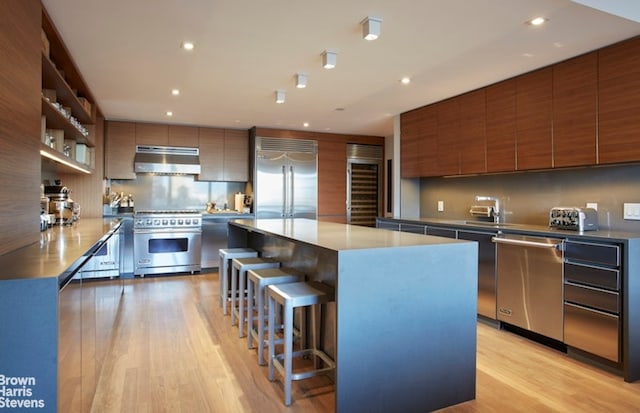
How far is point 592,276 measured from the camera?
2639 mm

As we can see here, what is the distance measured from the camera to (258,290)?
261 centimetres

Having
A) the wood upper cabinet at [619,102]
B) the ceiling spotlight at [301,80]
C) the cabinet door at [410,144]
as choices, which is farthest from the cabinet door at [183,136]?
the wood upper cabinet at [619,102]

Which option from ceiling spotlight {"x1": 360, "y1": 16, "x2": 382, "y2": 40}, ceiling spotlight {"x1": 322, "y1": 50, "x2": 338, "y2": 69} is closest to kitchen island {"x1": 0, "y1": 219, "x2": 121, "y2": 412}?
ceiling spotlight {"x1": 360, "y1": 16, "x2": 382, "y2": 40}

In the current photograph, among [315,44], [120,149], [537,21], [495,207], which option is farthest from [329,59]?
[120,149]

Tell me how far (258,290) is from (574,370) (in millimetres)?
2193

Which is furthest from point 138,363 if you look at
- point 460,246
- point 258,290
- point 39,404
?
point 460,246

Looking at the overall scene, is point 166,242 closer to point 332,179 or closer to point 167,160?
point 167,160

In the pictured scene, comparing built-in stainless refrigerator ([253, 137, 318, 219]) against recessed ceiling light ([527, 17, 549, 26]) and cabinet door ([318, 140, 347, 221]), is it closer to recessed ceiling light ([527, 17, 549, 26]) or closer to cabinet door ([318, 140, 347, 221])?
cabinet door ([318, 140, 347, 221])

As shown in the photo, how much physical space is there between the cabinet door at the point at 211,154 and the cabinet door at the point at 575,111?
482cm

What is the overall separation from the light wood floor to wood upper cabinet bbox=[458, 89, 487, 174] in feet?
5.56

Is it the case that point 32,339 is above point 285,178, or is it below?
below

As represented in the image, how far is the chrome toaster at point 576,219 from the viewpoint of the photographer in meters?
3.03

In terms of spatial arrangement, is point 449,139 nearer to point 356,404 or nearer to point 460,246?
point 460,246

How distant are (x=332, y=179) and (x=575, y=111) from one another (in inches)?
166
